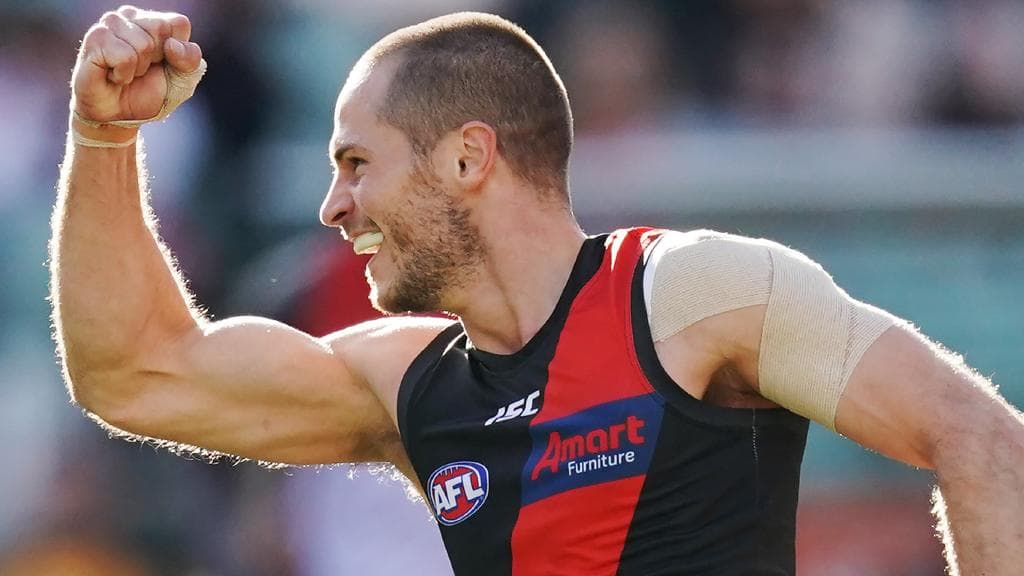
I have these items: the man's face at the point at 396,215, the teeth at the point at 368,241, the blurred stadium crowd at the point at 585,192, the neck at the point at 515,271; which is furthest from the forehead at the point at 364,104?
the blurred stadium crowd at the point at 585,192

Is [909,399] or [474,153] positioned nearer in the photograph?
[909,399]

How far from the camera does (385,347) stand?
15.5 ft

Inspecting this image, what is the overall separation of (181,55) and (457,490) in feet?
4.14

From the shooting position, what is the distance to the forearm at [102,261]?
4.61m

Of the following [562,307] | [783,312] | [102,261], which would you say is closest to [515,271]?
[562,307]

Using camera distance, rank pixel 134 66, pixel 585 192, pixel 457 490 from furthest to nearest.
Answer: pixel 585 192 < pixel 457 490 < pixel 134 66

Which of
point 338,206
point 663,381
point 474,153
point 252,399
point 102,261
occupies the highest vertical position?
point 474,153

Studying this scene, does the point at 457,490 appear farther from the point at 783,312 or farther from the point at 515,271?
the point at 783,312

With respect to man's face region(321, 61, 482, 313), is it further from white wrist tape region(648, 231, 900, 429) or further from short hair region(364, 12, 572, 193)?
white wrist tape region(648, 231, 900, 429)

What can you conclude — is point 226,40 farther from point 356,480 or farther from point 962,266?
point 962,266

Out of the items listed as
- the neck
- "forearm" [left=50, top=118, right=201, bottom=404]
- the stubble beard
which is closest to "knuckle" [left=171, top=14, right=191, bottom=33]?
"forearm" [left=50, top=118, right=201, bottom=404]

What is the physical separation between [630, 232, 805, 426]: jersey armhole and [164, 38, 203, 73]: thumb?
121 centimetres

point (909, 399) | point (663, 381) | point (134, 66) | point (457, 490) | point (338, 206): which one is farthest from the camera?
point (338, 206)

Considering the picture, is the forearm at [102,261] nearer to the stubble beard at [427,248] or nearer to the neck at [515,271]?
the stubble beard at [427,248]
